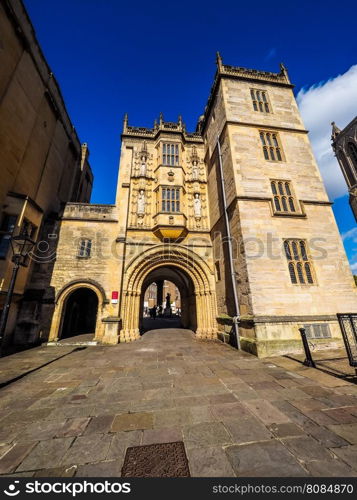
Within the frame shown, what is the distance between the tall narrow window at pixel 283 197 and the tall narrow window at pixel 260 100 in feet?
19.3

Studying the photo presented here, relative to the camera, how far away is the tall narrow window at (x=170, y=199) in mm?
13641

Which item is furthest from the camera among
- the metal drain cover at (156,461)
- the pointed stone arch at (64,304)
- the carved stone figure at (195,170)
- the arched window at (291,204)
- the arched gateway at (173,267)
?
the carved stone figure at (195,170)

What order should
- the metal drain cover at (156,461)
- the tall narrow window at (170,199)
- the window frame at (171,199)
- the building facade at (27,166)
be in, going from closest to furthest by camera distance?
the metal drain cover at (156,461) → the building facade at (27,166) → the window frame at (171,199) → the tall narrow window at (170,199)

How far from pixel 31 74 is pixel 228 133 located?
41.3 feet

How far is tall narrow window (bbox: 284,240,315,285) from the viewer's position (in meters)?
9.08

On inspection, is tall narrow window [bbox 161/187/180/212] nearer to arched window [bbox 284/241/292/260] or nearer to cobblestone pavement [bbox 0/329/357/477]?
arched window [bbox 284/241/292/260]

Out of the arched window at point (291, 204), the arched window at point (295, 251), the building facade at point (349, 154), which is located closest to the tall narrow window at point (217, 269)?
the arched window at point (295, 251)

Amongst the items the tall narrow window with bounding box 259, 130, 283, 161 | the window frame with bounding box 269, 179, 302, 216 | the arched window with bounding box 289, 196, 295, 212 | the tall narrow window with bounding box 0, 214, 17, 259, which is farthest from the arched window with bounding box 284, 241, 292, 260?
the tall narrow window with bounding box 0, 214, 17, 259

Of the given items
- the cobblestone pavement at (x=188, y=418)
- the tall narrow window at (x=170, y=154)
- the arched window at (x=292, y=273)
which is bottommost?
the cobblestone pavement at (x=188, y=418)

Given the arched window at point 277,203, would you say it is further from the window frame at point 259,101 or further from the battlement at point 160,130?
the battlement at point 160,130

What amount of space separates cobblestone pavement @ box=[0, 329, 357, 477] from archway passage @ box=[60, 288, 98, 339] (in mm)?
8229

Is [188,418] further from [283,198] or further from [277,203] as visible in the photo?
[283,198]

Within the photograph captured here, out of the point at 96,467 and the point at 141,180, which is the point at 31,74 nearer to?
the point at 141,180

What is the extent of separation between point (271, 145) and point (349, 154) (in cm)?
3201
